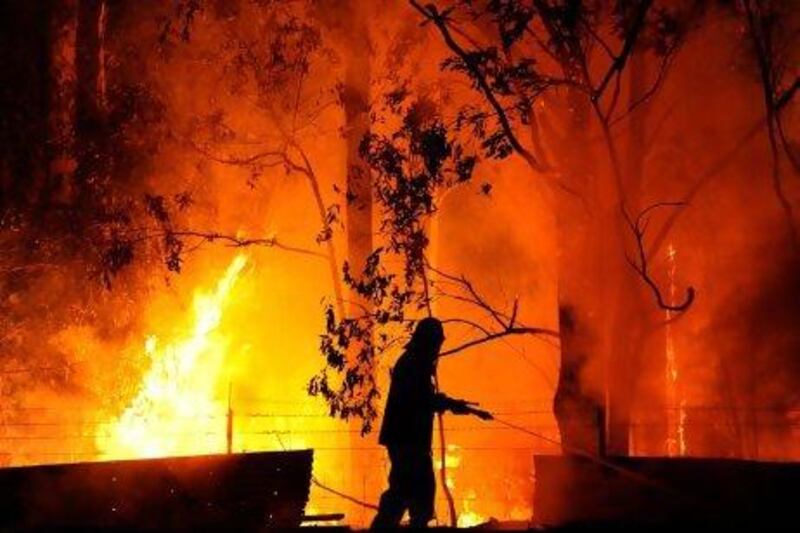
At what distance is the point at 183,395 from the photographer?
60.2 ft

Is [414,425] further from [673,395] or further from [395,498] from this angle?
[673,395]

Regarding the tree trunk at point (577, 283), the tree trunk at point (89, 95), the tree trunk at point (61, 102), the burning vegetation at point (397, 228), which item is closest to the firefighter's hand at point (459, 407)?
the burning vegetation at point (397, 228)

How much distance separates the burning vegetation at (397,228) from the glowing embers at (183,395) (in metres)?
0.05

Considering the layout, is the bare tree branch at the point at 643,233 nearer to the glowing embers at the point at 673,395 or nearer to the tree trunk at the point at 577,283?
the tree trunk at the point at 577,283

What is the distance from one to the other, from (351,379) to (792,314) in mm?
5402

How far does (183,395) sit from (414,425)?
1110 centimetres

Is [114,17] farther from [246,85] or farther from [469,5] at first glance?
[469,5]

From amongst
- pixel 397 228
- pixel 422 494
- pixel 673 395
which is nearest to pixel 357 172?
pixel 397 228

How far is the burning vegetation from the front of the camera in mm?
11305

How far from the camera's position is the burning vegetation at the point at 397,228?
1130cm

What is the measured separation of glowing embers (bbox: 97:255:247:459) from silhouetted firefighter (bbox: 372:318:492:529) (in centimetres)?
849

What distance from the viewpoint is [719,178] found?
1216 cm

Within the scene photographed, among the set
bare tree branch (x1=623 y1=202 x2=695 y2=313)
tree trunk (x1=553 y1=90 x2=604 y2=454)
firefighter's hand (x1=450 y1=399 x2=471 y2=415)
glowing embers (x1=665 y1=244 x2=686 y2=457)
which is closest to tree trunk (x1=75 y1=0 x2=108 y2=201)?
tree trunk (x1=553 y1=90 x2=604 y2=454)

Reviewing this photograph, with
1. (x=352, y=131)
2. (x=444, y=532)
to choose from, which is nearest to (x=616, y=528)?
(x=444, y=532)
